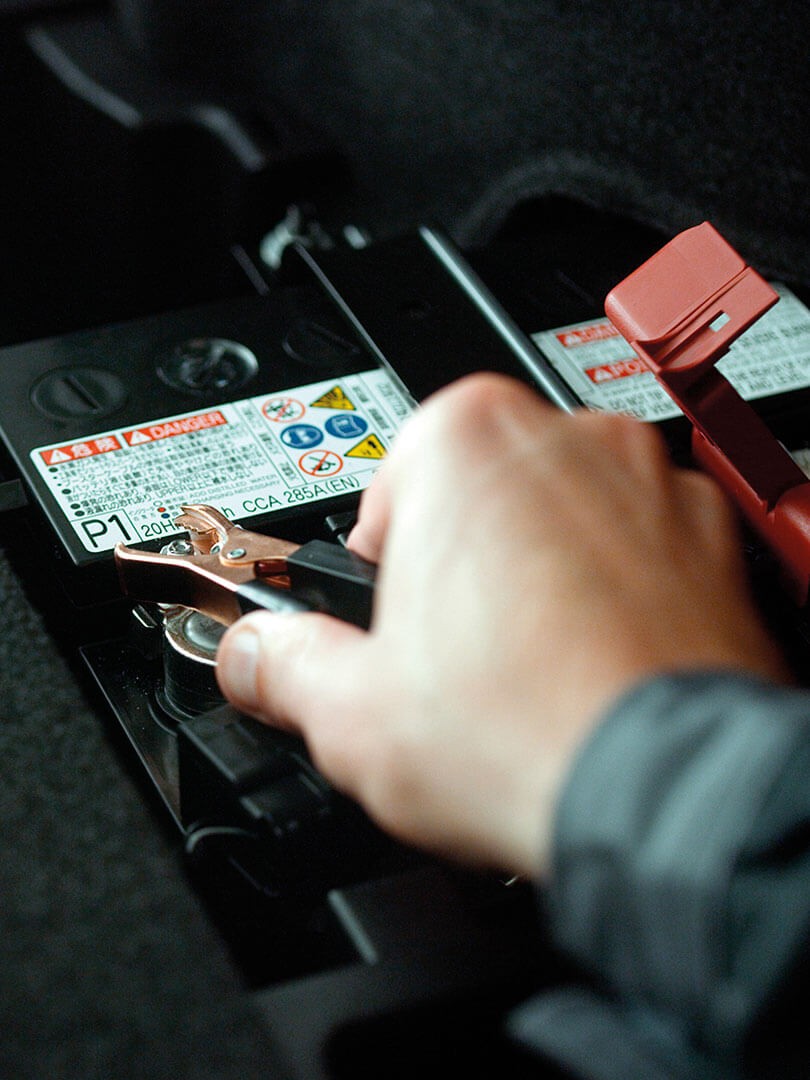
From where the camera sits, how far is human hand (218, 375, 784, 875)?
16.4 inches

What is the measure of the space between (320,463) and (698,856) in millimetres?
394

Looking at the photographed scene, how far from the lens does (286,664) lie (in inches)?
19.4

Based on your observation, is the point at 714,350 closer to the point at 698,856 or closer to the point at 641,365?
the point at 641,365

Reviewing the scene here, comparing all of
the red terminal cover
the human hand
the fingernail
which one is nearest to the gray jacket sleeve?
the human hand

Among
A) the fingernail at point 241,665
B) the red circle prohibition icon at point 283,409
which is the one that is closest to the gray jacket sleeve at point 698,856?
the fingernail at point 241,665

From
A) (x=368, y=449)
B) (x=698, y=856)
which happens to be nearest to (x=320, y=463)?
Answer: (x=368, y=449)

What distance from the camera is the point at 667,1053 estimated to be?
0.43 meters

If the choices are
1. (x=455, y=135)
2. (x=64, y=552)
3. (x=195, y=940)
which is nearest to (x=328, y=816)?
(x=195, y=940)

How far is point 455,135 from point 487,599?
81 centimetres

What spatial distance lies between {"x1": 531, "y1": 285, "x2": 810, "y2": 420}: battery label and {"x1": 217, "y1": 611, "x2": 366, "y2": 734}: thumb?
33 centimetres

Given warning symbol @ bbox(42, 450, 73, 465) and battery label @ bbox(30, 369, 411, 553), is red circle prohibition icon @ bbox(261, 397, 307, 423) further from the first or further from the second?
warning symbol @ bbox(42, 450, 73, 465)

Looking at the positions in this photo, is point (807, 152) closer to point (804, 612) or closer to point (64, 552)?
point (804, 612)

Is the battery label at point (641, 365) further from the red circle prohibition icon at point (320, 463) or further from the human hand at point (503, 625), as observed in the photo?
the human hand at point (503, 625)

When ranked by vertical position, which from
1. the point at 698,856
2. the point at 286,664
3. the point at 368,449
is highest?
the point at 368,449
